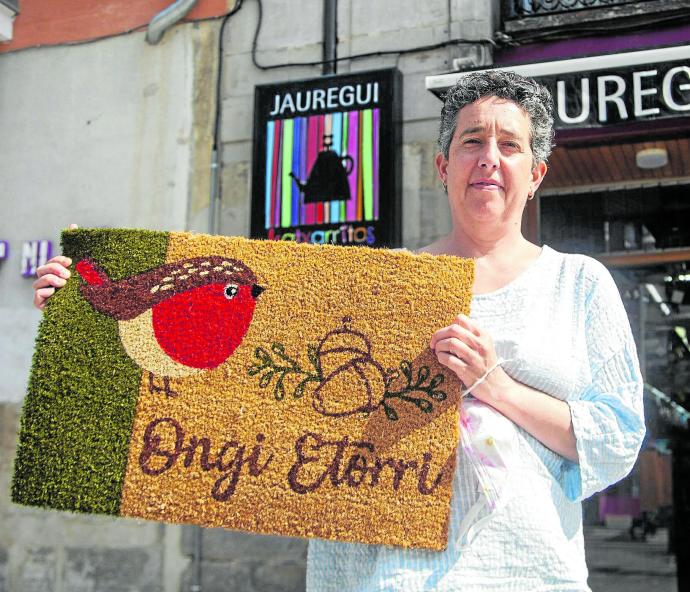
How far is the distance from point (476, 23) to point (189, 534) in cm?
360

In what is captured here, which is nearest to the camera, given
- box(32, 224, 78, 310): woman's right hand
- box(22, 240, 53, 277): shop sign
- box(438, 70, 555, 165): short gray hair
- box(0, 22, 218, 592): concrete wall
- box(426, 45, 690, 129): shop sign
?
box(438, 70, 555, 165): short gray hair

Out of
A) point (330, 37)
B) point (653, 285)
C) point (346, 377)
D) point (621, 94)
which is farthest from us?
point (653, 285)

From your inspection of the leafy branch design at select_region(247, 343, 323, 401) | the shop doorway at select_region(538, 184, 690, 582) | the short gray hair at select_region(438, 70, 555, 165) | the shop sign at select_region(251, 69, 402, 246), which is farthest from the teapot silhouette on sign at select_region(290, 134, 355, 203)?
the leafy branch design at select_region(247, 343, 323, 401)

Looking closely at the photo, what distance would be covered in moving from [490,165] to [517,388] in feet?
1.50

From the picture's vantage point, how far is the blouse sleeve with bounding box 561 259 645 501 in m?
1.67

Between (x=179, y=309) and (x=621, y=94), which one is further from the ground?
(x=621, y=94)

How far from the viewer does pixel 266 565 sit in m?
5.35

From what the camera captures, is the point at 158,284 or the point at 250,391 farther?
the point at 158,284

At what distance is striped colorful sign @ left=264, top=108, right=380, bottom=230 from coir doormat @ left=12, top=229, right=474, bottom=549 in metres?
3.44

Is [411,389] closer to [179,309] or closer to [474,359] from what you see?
[474,359]

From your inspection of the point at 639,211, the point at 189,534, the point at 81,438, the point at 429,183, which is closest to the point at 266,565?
the point at 189,534

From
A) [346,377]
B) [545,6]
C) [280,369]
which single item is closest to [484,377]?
[346,377]

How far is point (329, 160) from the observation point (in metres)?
5.45

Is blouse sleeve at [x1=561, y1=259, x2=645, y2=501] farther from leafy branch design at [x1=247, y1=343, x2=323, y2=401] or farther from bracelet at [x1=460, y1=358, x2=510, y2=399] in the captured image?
leafy branch design at [x1=247, y1=343, x2=323, y2=401]
